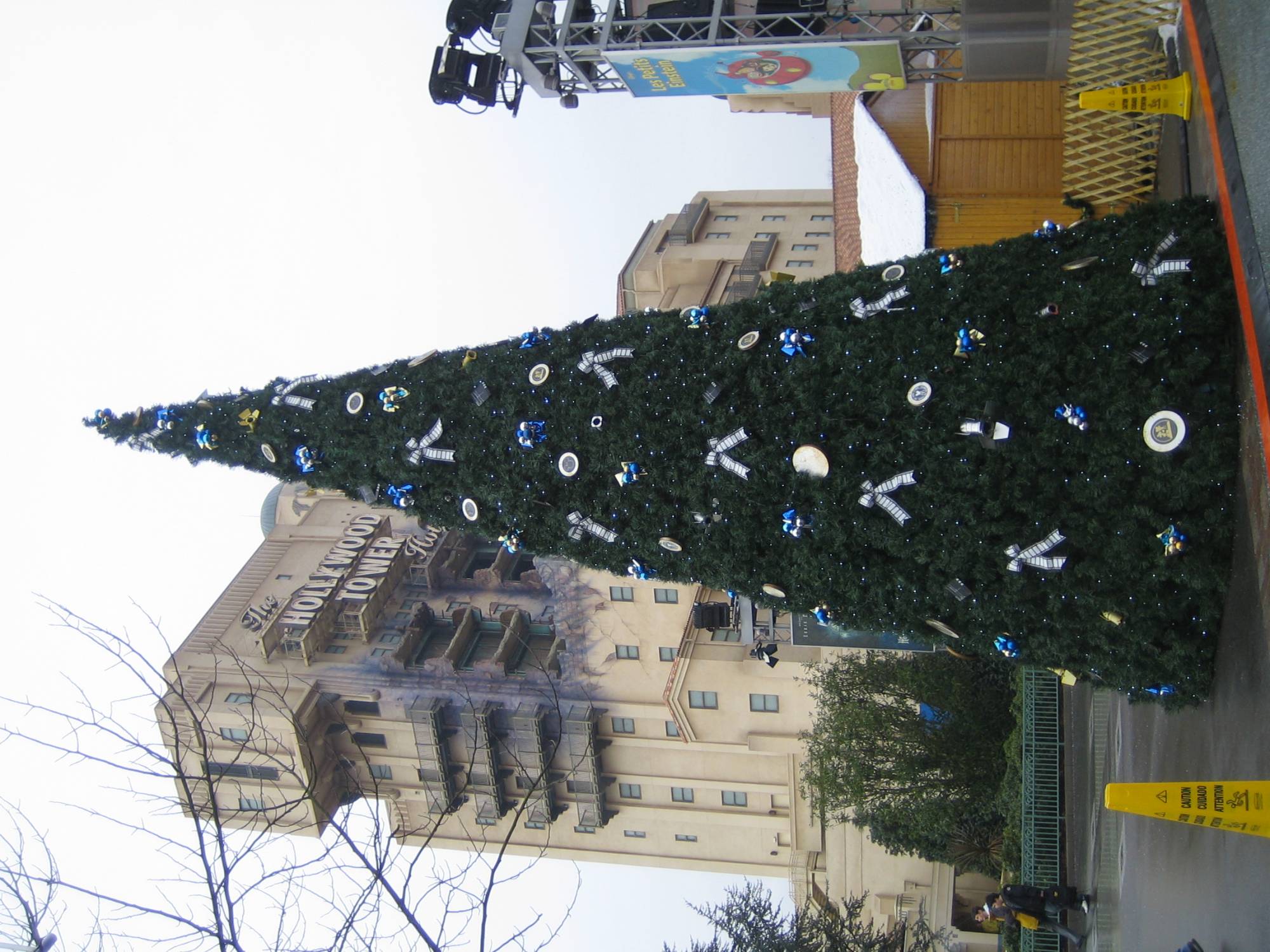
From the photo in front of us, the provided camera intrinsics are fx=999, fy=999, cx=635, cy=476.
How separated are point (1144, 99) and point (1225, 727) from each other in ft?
25.2

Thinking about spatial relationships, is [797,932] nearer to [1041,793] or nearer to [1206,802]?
[1041,793]

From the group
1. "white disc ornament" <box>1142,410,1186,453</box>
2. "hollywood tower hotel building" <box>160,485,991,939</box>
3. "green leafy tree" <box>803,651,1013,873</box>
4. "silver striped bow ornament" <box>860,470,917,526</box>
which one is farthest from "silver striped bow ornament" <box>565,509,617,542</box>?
"hollywood tower hotel building" <box>160,485,991,939</box>

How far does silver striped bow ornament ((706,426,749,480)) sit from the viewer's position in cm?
1245

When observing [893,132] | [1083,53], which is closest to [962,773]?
[893,132]

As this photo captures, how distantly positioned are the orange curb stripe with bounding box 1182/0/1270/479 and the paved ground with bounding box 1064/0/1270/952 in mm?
208

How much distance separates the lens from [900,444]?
11.7 m

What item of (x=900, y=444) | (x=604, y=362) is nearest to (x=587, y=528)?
(x=604, y=362)

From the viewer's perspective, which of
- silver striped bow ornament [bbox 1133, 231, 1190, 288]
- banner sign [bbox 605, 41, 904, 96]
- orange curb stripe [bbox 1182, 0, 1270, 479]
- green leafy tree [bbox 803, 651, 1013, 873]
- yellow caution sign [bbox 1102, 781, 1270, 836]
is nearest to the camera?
orange curb stripe [bbox 1182, 0, 1270, 479]

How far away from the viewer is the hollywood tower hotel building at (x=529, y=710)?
110 ft

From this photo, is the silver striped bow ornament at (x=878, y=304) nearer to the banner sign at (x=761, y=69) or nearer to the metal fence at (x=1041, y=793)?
the banner sign at (x=761, y=69)

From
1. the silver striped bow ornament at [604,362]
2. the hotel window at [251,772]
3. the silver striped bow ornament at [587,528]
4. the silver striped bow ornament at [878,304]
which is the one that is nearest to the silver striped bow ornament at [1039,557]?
the silver striped bow ornament at [878,304]

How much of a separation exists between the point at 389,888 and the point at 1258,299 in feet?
36.8

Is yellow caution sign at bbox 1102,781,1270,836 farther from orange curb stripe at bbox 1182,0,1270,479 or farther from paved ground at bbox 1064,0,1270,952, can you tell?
orange curb stripe at bbox 1182,0,1270,479

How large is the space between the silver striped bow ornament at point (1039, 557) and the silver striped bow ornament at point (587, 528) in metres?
5.02
